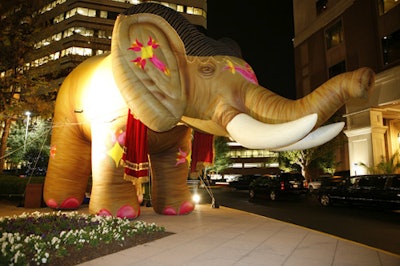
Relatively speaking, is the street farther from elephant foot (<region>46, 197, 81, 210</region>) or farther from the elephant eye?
elephant foot (<region>46, 197, 81, 210</region>)

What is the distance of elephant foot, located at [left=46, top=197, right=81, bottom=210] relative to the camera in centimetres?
848

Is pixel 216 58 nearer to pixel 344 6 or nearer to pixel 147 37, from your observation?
pixel 147 37

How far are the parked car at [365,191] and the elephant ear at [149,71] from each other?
9.20 m

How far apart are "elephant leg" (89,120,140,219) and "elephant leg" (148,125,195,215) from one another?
1.56 m

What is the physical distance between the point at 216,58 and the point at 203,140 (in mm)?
2748

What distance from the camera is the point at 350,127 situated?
20.5 meters

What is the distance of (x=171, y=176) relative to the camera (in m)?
8.28

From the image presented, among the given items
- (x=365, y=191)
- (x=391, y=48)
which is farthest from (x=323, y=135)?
(x=391, y=48)

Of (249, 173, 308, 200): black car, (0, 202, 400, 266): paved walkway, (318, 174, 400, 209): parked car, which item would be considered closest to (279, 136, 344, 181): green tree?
(249, 173, 308, 200): black car

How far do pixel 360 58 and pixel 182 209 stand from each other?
19994 mm

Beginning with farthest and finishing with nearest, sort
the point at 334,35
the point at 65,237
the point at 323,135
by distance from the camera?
the point at 334,35
the point at 65,237
the point at 323,135

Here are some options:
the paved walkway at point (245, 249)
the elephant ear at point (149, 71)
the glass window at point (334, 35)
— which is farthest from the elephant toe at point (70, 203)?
the glass window at point (334, 35)

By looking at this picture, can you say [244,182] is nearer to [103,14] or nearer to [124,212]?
[124,212]

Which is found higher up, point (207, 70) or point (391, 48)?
point (391, 48)
